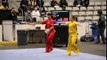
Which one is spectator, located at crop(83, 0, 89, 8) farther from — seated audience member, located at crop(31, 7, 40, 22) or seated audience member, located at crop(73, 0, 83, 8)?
seated audience member, located at crop(31, 7, 40, 22)

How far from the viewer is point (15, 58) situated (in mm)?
14914

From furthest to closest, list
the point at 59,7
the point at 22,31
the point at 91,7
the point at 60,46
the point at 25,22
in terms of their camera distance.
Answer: the point at 91,7, the point at 59,7, the point at 25,22, the point at 22,31, the point at 60,46

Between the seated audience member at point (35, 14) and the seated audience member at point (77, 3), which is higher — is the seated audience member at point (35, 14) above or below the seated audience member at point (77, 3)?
below

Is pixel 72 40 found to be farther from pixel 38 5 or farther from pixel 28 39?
pixel 38 5

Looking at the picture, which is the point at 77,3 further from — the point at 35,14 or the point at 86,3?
the point at 35,14

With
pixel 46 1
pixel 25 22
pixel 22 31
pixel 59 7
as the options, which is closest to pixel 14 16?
pixel 25 22

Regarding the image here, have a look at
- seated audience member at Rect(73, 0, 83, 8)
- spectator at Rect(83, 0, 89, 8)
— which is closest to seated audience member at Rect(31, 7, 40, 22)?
seated audience member at Rect(73, 0, 83, 8)

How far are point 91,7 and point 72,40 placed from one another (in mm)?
16125

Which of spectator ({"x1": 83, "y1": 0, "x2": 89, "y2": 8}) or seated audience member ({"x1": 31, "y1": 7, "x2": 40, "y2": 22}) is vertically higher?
spectator ({"x1": 83, "y1": 0, "x2": 89, "y2": 8})

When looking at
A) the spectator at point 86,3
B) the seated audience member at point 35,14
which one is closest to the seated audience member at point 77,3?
the spectator at point 86,3

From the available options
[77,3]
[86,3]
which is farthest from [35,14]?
[86,3]

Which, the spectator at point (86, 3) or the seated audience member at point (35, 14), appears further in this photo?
the spectator at point (86, 3)

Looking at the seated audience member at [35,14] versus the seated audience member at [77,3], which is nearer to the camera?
the seated audience member at [35,14]

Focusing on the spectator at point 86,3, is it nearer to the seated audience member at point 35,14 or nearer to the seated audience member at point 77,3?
the seated audience member at point 77,3
